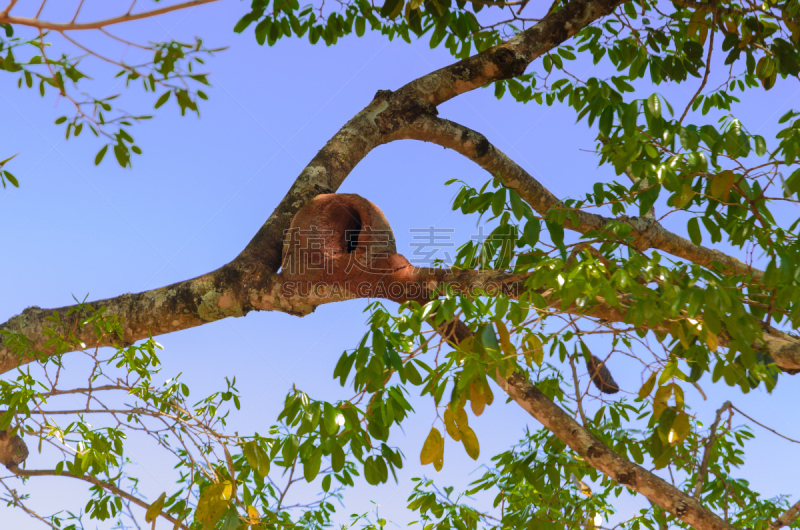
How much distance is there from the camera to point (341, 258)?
238 cm

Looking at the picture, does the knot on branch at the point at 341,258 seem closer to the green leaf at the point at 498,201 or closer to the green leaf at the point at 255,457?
the green leaf at the point at 498,201

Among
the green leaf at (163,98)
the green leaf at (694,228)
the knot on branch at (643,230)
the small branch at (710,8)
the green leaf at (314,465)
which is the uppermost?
the small branch at (710,8)

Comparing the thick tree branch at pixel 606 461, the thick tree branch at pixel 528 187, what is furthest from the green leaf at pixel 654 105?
the thick tree branch at pixel 606 461

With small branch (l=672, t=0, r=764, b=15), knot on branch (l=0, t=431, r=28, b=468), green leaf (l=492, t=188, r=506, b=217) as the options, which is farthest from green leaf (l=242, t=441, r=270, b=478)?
small branch (l=672, t=0, r=764, b=15)

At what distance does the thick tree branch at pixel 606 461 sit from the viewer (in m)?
1.95

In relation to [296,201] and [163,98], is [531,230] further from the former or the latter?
[163,98]

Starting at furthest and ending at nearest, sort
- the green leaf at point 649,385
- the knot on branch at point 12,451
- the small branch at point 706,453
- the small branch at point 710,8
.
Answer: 1. the small branch at point 710,8
2. the knot on branch at point 12,451
3. the small branch at point 706,453
4. the green leaf at point 649,385

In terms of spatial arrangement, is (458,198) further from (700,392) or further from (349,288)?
(700,392)

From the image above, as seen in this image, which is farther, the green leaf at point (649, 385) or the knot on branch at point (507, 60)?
the knot on branch at point (507, 60)

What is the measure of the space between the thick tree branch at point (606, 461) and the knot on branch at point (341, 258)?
35cm

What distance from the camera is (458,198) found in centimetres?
247

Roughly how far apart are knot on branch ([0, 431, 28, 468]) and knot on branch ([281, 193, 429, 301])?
1565 millimetres

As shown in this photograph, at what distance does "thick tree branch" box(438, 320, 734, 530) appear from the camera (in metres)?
1.95

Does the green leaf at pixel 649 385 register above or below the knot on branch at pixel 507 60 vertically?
below
